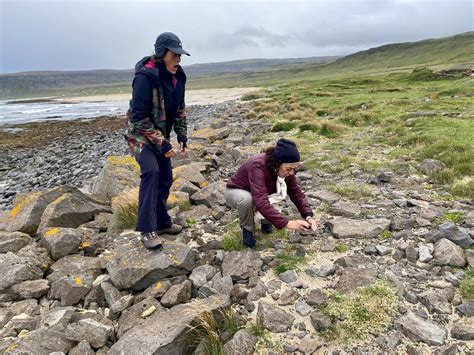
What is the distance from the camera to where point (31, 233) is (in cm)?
736

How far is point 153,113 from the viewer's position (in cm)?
530

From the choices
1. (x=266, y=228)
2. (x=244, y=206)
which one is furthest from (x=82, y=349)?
(x=266, y=228)

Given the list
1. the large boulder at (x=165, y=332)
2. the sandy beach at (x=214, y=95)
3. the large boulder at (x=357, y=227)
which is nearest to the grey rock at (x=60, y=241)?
the large boulder at (x=165, y=332)

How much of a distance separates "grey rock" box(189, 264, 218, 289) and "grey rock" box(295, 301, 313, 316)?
1.31m

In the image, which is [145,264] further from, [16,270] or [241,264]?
[16,270]

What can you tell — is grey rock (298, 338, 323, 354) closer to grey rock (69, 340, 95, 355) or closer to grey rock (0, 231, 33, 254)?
grey rock (69, 340, 95, 355)

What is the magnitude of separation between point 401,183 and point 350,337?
5306 millimetres

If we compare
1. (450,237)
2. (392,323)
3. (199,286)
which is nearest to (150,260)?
(199,286)

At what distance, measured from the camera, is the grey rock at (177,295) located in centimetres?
464

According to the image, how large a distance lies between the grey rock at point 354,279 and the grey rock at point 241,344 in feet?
4.26

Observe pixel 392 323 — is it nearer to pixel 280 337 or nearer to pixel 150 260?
pixel 280 337

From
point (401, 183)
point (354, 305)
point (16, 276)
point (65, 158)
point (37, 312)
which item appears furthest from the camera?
point (65, 158)

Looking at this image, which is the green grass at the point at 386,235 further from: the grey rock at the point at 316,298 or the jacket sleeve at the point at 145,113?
the jacket sleeve at the point at 145,113

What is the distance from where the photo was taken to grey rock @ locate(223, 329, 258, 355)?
3.83m
